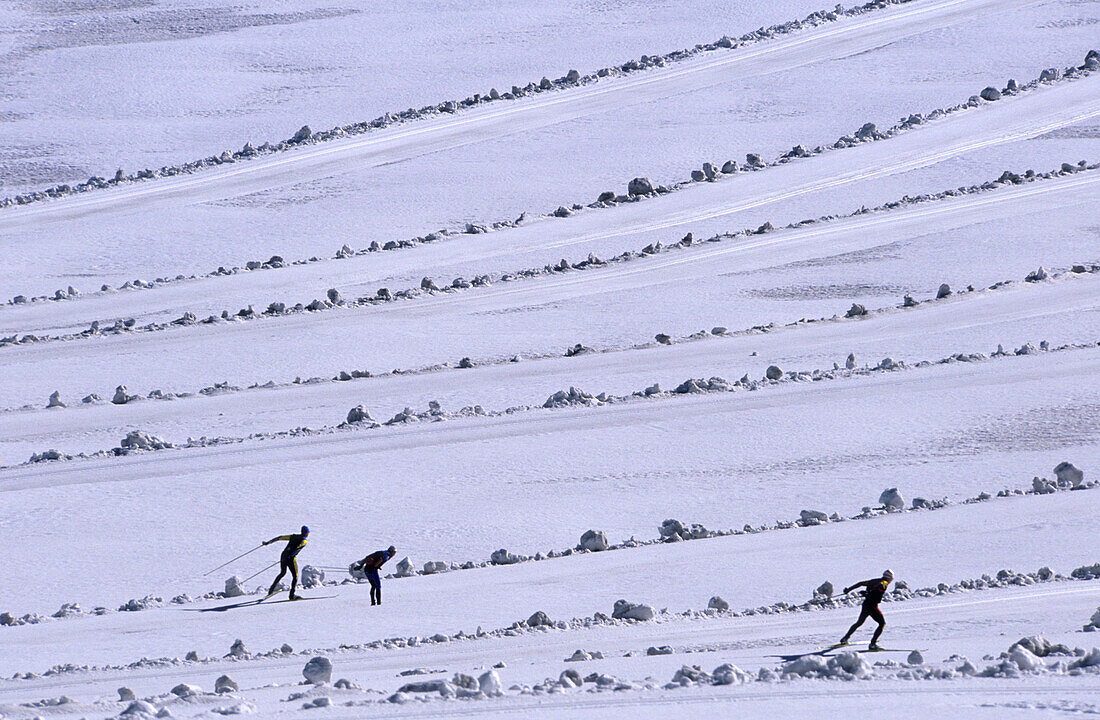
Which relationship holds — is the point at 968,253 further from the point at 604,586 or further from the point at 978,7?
the point at 978,7

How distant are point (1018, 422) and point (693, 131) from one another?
15.7 meters

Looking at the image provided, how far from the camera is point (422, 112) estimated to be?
110ft

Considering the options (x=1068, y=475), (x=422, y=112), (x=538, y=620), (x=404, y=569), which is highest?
(x=422, y=112)

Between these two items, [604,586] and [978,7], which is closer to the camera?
[604,586]

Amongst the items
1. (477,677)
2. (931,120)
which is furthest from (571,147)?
(477,677)

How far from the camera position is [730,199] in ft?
91.8

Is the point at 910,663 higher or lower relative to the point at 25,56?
lower

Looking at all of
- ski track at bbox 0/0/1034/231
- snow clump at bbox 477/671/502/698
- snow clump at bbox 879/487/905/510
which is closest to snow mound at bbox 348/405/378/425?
snow clump at bbox 879/487/905/510

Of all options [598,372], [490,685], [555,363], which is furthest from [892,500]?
[555,363]

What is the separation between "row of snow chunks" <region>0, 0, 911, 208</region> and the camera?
30406mm

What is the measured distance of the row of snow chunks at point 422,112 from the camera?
30.4 meters

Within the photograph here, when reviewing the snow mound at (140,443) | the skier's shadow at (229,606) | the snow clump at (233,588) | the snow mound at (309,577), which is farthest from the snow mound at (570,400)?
the skier's shadow at (229,606)

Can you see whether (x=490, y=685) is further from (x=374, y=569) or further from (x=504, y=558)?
(x=504, y=558)

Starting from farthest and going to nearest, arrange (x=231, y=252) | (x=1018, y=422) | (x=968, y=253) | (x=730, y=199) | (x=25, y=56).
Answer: (x=25, y=56) → (x=730, y=199) → (x=231, y=252) → (x=968, y=253) → (x=1018, y=422)
